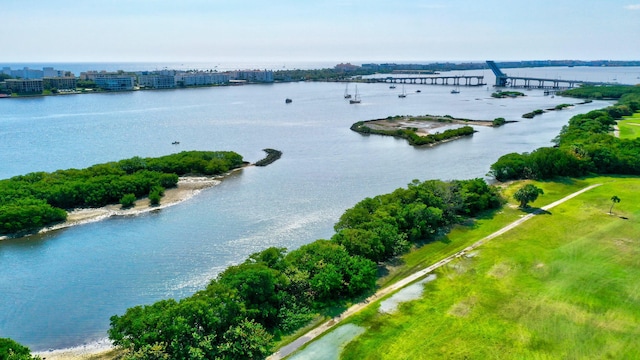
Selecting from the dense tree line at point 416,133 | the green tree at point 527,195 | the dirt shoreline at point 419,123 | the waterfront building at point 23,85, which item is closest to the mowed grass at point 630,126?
the dirt shoreline at point 419,123

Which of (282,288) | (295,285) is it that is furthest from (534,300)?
(282,288)

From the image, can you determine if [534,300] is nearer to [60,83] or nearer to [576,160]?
[576,160]

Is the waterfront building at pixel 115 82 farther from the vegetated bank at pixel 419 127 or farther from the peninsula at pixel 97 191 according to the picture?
the peninsula at pixel 97 191

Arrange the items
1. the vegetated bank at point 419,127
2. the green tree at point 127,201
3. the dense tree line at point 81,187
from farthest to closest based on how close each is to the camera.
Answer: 1. the vegetated bank at point 419,127
2. the green tree at point 127,201
3. the dense tree line at point 81,187

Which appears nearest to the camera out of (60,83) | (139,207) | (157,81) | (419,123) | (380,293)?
(380,293)

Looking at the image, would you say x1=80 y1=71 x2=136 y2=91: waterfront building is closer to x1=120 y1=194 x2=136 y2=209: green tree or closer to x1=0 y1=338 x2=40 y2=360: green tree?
x1=120 y1=194 x2=136 y2=209: green tree

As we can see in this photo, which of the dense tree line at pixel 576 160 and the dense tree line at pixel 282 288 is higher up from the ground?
the dense tree line at pixel 576 160

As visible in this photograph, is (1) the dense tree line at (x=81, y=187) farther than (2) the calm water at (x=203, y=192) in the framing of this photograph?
Yes
